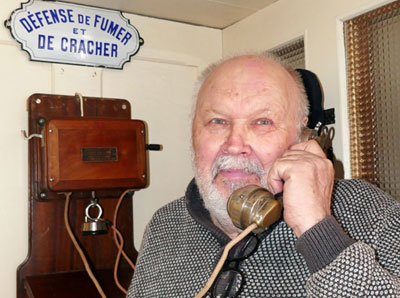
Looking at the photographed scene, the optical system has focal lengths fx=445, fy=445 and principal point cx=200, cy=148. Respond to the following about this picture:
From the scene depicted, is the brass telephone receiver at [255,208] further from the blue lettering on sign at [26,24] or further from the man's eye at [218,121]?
the blue lettering on sign at [26,24]

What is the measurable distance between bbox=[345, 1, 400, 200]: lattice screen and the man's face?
487 mm

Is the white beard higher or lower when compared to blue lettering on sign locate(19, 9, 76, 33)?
lower

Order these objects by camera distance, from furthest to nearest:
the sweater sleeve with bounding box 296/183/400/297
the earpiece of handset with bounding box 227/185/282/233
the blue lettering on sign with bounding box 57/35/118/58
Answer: the blue lettering on sign with bounding box 57/35/118/58, the earpiece of handset with bounding box 227/185/282/233, the sweater sleeve with bounding box 296/183/400/297

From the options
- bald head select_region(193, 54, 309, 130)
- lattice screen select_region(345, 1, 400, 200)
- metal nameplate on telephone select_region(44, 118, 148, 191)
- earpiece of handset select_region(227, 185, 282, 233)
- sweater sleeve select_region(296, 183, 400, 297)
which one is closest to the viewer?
sweater sleeve select_region(296, 183, 400, 297)

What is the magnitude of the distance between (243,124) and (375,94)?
0.67 metres

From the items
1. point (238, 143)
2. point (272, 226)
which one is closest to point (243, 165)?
point (238, 143)

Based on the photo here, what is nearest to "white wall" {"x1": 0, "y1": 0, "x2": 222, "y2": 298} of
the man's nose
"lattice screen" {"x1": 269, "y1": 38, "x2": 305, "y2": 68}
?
"lattice screen" {"x1": 269, "y1": 38, "x2": 305, "y2": 68}

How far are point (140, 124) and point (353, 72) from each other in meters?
0.84

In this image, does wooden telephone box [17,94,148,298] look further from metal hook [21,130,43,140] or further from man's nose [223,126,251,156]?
man's nose [223,126,251,156]

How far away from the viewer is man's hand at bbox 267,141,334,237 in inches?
32.6

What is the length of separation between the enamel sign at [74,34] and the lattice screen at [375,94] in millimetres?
948

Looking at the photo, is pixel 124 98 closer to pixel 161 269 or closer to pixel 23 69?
pixel 23 69

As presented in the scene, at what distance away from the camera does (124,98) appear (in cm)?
198

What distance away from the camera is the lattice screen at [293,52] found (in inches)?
73.2
